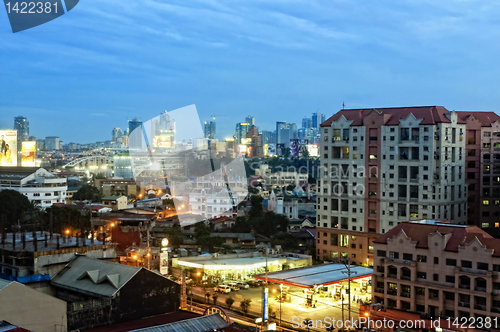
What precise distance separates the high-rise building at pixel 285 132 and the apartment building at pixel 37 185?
82.4 m

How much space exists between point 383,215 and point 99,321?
15.2m

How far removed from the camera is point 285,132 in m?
122

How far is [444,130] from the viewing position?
→ 24.7 m

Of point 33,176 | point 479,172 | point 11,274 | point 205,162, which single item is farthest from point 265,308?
point 205,162

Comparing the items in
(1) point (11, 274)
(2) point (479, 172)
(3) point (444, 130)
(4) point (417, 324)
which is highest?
(3) point (444, 130)

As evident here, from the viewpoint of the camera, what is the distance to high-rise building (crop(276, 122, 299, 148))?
122 meters

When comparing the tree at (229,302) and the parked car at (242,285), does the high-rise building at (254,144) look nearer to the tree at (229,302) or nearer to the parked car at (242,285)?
the parked car at (242,285)

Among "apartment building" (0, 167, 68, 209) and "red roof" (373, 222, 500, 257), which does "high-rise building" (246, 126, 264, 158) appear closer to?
"apartment building" (0, 167, 68, 209)

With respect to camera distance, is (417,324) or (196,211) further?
(196,211)

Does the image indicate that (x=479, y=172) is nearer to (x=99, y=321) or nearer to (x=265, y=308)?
(x=265, y=308)

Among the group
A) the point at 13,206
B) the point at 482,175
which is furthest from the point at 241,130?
the point at 482,175

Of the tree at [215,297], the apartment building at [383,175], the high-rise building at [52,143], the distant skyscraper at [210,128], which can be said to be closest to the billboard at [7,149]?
the apartment building at [383,175]

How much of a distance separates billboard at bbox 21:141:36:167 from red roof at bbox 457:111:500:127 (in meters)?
36.3

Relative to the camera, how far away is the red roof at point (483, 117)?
88.1ft
